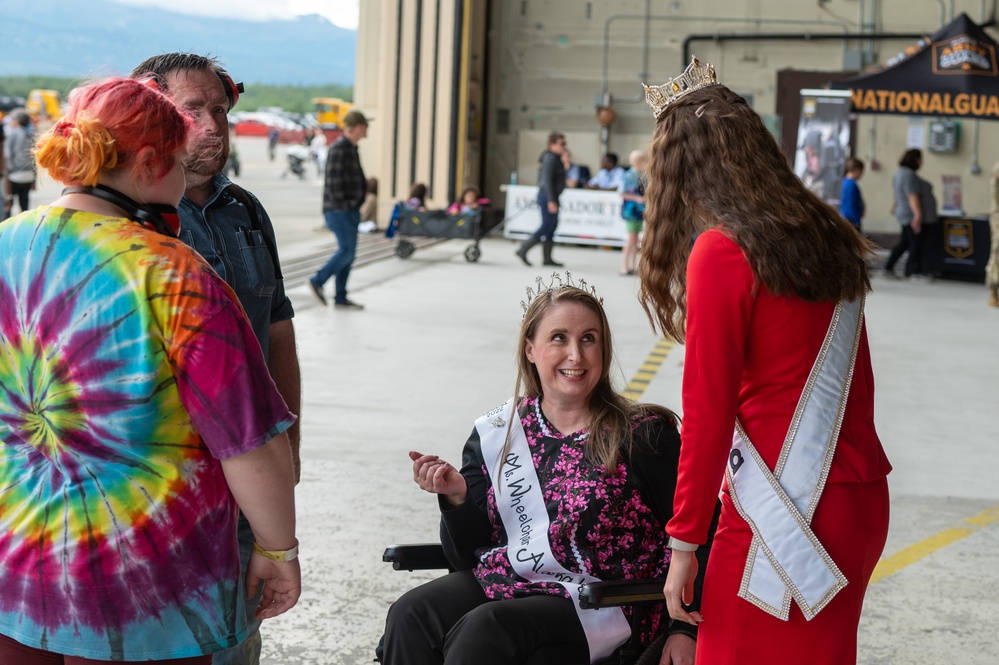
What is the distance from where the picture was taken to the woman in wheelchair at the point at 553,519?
8.75 feet

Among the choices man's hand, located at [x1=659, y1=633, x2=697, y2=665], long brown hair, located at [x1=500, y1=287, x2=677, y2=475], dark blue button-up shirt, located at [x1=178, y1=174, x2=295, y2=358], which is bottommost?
man's hand, located at [x1=659, y1=633, x2=697, y2=665]

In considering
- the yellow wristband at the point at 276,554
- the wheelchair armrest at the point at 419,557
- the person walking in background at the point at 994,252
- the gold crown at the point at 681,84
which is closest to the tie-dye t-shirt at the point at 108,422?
the yellow wristband at the point at 276,554

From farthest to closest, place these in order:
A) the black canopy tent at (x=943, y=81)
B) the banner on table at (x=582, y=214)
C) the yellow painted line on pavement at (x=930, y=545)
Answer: the banner on table at (x=582, y=214), the black canopy tent at (x=943, y=81), the yellow painted line on pavement at (x=930, y=545)

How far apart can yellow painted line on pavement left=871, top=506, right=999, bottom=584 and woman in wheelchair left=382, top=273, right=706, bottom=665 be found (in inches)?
86.4

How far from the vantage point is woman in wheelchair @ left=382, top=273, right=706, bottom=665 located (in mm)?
2666

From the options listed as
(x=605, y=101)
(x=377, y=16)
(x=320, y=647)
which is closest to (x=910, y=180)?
(x=605, y=101)

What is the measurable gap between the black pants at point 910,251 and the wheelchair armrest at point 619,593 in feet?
46.1

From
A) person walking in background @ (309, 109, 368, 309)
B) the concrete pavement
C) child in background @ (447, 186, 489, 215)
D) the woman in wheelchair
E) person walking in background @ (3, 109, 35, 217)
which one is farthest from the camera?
child in background @ (447, 186, 489, 215)

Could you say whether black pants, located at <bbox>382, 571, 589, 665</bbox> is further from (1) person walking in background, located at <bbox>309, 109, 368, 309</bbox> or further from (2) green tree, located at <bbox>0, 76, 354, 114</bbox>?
(2) green tree, located at <bbox>0, 76, 354, 114</bbox>

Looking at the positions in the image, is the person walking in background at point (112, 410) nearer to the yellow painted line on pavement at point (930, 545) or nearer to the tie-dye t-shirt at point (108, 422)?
the tie-dye t-shirt at point (108, 422)

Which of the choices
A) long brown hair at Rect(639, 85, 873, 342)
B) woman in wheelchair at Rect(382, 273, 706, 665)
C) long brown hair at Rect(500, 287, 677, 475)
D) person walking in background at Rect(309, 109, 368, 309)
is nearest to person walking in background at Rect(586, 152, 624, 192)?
person walking in background at Rect(309, 109, 368, 309)

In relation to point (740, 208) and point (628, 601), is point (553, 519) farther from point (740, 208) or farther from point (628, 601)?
point (740, 208)

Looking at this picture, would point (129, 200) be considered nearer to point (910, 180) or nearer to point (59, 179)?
point (59, 179)

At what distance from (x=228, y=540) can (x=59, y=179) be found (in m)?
0.65
